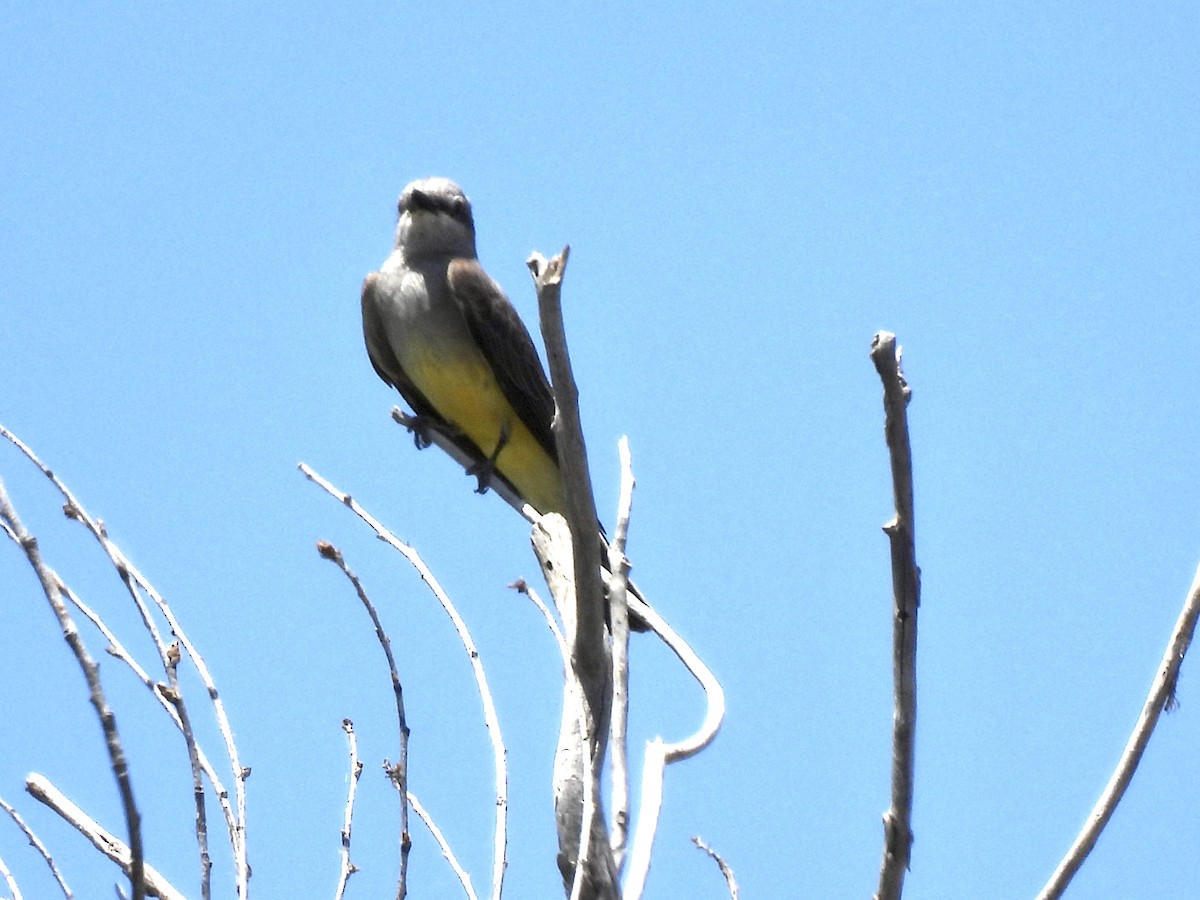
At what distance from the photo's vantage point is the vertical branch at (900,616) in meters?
2.10

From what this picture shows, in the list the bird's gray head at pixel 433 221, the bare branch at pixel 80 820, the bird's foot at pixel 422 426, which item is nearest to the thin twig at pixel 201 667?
the bare branch at pixel 80 820

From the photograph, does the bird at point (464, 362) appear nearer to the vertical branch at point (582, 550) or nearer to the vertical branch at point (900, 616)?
the vertical branch at point (582, 550)

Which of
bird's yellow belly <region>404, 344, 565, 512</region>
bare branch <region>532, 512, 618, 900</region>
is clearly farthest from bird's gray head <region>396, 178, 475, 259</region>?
bare branch <region>532, 512, 618, 900</region>

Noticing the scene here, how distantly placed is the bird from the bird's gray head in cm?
1

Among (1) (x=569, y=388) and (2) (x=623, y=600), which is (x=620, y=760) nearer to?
(2) (x=623, y=600)

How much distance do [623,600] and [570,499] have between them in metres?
0.21

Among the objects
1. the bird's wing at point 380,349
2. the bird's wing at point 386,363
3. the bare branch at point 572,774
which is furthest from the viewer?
the bird's wing at point 380,349

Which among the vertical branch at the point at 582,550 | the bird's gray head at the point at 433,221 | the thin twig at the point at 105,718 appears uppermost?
the bird's gray head at the point at 433,221

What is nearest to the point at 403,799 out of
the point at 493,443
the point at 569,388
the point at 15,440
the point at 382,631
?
the point at 382,631

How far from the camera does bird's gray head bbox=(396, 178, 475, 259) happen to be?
28.6 feet

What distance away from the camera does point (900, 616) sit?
220cm

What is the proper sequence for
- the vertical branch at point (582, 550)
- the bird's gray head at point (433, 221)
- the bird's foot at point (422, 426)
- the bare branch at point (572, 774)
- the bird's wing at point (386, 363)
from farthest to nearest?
the bird's gray head at point (433, 221) → the bird's wing at point (386, 363) → the bird's foot at point (422, 426) → the vertical branch at point (582, 550) → the bare branch at point (572, 774)

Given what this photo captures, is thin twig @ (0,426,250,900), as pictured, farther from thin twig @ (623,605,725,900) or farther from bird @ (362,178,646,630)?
bird @ (362,178,646,630)

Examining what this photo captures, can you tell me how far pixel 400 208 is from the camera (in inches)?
356
